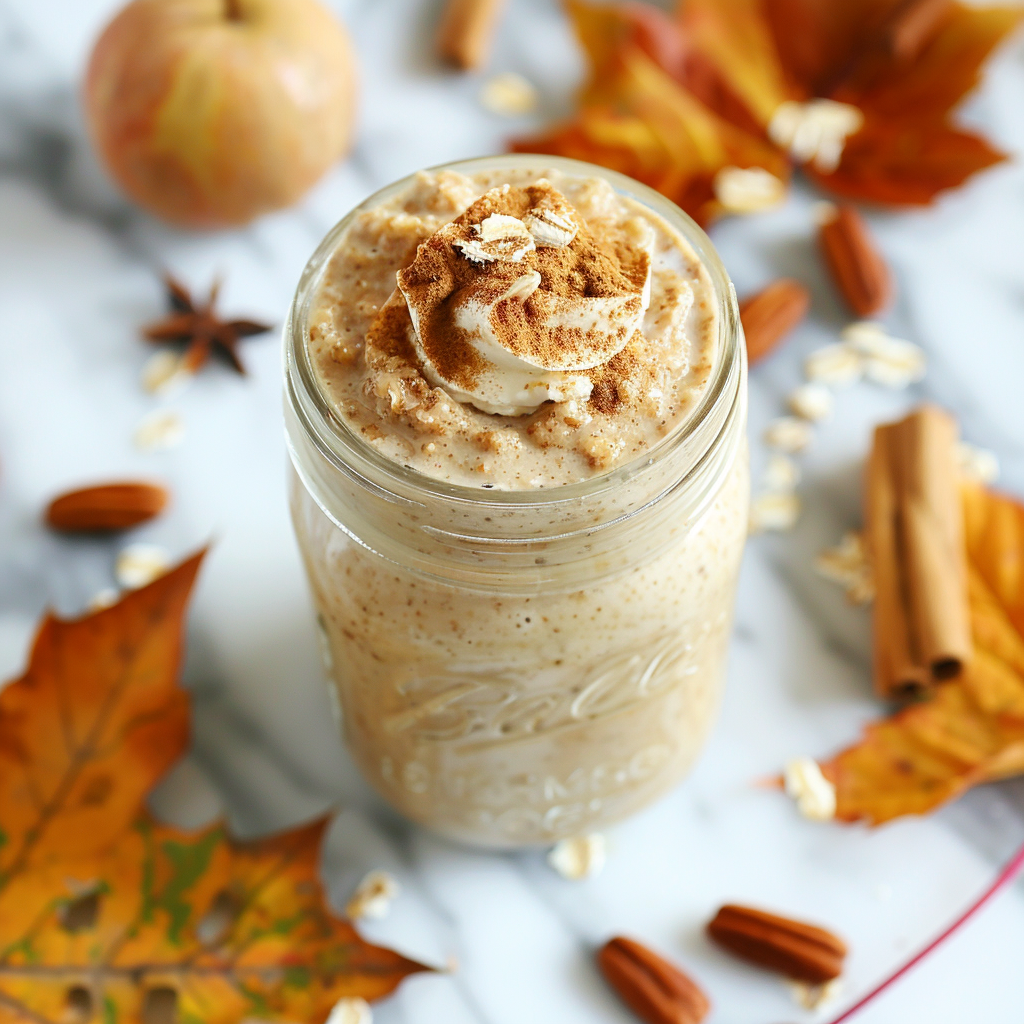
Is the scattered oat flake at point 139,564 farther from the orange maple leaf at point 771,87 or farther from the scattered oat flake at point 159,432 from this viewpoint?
the orange maple leaf at point 771,87

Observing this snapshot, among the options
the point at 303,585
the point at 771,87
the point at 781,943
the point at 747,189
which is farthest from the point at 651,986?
the point at 771,87

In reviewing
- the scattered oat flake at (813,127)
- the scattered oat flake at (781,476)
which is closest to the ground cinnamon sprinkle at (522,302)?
the scattered oat flake at (781,476)

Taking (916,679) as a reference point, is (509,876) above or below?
below

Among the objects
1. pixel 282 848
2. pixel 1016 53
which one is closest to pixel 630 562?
pixel 282 848

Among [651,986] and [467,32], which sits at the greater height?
[467,32]

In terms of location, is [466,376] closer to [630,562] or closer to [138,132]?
[630,562]

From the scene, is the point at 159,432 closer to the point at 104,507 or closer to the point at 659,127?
the point at 104,507
